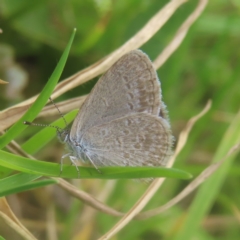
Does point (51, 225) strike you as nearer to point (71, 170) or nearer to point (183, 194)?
point (183, 194)

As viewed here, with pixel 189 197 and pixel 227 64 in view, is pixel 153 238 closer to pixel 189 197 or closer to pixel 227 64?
pixel 189 197

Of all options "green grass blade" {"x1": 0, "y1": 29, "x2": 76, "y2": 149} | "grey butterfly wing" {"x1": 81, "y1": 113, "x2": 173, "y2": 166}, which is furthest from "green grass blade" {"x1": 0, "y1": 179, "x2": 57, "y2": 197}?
"grey butterfly wing" {"x1": 81, "y1": 113, "x2": 173, "y2": 166}

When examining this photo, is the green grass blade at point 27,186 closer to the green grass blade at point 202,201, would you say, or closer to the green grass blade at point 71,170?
the green grass blade at point 71,170

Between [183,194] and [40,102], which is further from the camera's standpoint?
[183,194]

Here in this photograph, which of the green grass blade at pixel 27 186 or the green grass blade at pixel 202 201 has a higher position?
the green grass blade at pixel 27 186

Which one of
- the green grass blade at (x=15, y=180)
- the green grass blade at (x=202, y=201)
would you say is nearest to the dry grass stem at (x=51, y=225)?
the green grass blade at (x=202, y=201)

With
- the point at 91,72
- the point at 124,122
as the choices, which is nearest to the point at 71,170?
the point at 124,122
